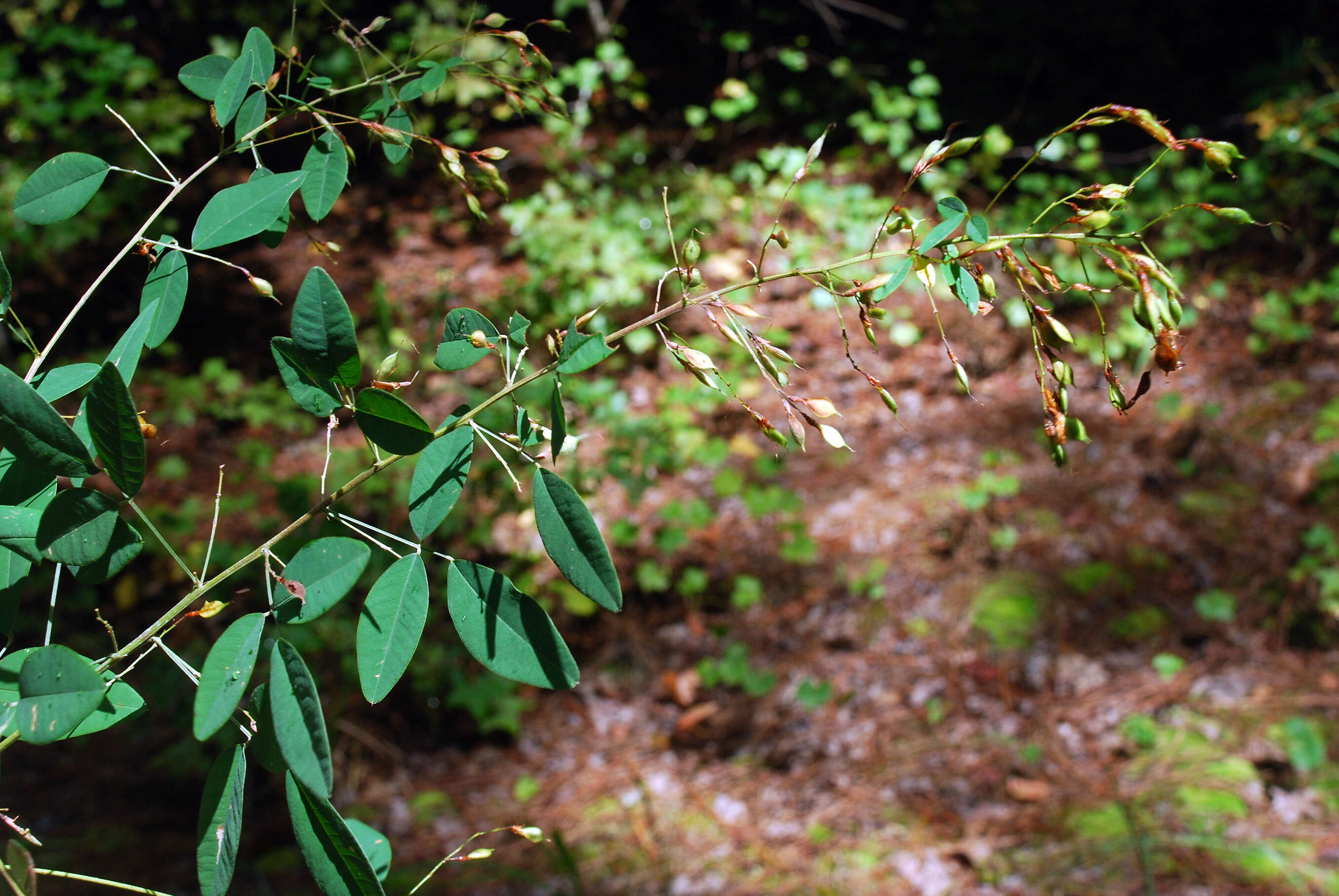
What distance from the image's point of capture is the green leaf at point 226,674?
460 mm

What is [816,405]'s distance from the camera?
572 millimetres

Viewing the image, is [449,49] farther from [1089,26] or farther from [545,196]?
[1089,26]

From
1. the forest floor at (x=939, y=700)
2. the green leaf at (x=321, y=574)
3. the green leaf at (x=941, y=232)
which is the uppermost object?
the green leaf at (x=941, y=232)

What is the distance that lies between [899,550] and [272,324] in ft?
10.1

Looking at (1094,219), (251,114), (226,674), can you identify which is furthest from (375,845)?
(1094,219)

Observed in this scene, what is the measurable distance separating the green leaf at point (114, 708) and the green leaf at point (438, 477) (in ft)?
0.68

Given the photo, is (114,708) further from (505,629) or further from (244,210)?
(244,210)

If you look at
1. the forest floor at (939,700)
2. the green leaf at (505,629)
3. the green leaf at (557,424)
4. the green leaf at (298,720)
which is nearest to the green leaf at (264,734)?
the green leaf at (298,720)

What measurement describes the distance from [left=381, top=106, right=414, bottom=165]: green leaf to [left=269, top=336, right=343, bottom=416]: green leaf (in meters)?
0.22

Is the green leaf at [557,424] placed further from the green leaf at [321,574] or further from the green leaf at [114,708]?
the green leaf at [114,708]

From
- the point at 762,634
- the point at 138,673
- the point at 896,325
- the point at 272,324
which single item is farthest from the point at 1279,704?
the point at 272,324

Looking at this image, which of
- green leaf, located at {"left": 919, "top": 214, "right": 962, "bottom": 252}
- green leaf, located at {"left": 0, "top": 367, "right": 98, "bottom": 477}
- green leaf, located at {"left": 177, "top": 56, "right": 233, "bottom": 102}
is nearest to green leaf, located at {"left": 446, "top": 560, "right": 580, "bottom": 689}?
green leaf, located at {"left": 0, "top": 367, "right": 98, "bottom": 477}

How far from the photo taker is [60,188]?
2.13ft

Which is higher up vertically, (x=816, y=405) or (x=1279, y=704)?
(x=816, y=405)
